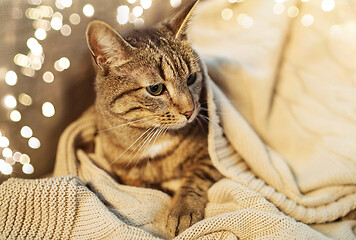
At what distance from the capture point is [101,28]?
82 cm

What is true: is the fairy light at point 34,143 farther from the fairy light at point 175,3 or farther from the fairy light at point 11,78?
the fairy light at point 175,3

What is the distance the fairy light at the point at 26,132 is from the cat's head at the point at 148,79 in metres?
0.36


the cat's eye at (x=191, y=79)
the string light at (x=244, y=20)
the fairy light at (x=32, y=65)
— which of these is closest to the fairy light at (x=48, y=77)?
the fairy light at (x=32, y=65)

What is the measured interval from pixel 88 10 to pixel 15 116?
0.50 metres

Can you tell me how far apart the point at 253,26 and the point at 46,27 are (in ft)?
3.26

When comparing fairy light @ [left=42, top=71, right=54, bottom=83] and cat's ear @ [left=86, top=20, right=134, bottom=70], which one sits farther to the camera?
fairy light @ [left=42, top=71, right=54, bottom=83]

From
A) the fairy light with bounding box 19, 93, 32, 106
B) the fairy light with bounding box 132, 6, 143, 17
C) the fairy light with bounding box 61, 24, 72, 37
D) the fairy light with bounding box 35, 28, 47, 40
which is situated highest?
the fairy light with bounding box 35, 28, 47, 40

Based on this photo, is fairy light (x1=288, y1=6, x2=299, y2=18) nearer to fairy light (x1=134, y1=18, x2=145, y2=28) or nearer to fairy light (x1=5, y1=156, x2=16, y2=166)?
fairy light (x1=134, y1=18, x2=145, y2=28)

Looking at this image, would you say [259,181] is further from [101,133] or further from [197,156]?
[101,133]

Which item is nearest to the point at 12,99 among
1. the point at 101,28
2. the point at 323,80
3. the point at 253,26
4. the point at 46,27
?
the point at 46,27

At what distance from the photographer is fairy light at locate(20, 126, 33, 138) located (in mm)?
1079

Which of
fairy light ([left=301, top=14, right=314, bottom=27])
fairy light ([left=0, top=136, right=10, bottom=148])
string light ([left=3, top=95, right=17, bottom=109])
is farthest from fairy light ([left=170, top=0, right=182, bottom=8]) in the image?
fairy light ([left=0, top=136, right=10, bottom=148])

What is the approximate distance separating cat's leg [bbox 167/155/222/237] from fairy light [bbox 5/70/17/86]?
729 mm

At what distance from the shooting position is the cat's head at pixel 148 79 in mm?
914
